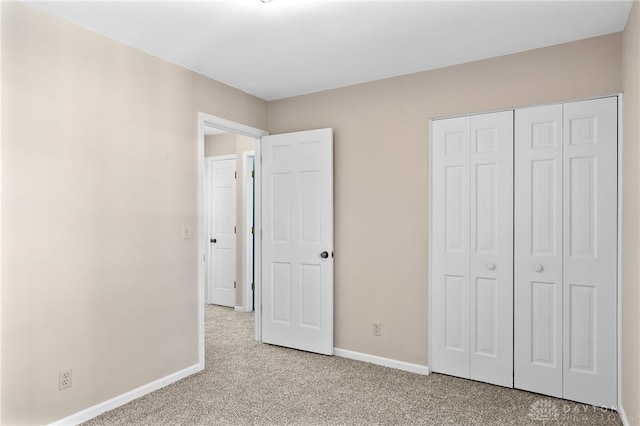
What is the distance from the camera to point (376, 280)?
3.52 metres

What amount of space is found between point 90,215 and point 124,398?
1252 mm

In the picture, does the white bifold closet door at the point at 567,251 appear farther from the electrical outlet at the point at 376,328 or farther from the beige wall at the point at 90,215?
the beige wall at the point at 90,215

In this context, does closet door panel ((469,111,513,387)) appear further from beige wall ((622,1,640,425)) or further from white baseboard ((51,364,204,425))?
white baseboard ((51,364,204,425))

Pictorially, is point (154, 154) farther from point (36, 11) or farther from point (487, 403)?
point (487, 403)

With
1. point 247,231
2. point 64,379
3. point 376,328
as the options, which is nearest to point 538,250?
point 376,328

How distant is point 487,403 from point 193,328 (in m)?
2.24

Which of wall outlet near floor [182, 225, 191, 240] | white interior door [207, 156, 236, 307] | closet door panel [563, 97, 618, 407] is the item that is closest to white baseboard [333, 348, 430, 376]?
closet door panel [563, 97, 618, 407]

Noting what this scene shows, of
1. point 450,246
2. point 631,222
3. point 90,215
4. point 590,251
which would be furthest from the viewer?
point 450,246

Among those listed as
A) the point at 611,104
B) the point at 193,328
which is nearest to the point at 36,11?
the point at 193,328

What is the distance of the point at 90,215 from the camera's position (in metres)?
2.55

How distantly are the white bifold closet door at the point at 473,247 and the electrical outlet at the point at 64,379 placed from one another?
2.55 m

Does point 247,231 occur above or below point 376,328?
above

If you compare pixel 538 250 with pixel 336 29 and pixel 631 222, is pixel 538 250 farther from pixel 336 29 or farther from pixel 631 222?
pixel 336 29

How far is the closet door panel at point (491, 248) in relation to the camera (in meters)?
2.96
